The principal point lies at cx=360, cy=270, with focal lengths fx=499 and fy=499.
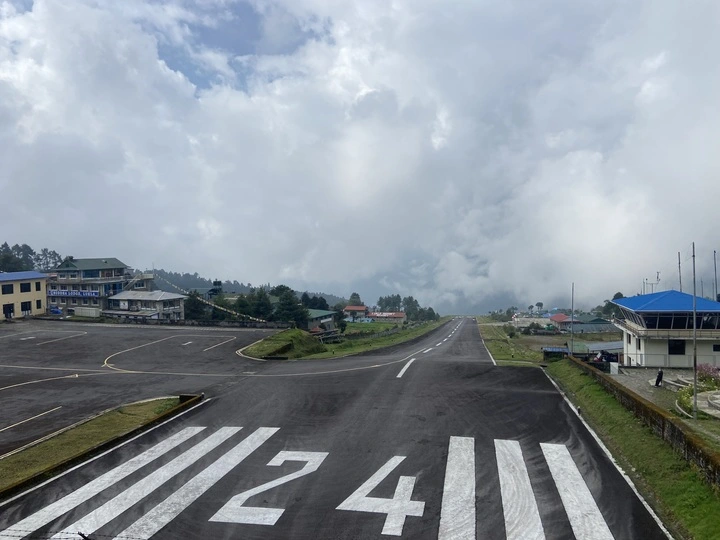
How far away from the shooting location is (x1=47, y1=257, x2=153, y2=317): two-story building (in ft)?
293

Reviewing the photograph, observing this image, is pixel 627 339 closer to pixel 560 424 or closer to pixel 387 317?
pixel 560 424

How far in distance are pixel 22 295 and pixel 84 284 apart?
48.5 ft

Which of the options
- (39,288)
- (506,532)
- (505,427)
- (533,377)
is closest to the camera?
(506,532)

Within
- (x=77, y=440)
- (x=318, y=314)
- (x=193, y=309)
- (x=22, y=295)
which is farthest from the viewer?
(x=318, y=314)

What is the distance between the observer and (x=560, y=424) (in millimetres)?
19953

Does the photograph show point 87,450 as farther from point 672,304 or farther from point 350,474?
point 672,304

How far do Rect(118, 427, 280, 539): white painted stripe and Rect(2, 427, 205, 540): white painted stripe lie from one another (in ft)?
7.47

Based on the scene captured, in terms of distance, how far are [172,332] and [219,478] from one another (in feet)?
154

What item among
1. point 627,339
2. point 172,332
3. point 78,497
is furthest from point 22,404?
point 627,339

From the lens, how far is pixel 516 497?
13305mm

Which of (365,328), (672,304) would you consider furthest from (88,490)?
(365,328)

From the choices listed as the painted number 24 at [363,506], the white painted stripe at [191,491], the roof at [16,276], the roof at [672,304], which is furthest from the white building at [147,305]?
the painted number 24 at [363,506]

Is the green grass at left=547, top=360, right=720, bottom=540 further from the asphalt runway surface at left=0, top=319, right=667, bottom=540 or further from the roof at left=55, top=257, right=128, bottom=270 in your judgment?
the roof at left=55, top=257, right=128, bottom=270

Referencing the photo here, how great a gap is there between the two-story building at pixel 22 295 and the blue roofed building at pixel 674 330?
80.1m
